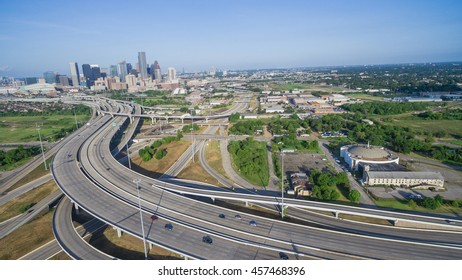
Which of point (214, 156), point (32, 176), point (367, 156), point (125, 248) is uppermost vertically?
point (367, 156)

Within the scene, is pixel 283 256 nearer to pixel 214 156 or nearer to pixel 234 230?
pixel 234 230

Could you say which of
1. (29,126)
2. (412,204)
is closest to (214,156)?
(412,204)

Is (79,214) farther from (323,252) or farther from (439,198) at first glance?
(439,198)

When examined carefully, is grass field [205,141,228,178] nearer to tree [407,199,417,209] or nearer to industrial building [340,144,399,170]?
industrial building [340,144,399,170]

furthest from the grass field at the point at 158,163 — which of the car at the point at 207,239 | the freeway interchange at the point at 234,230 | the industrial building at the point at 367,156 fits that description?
the industrial building at the point at 367,156

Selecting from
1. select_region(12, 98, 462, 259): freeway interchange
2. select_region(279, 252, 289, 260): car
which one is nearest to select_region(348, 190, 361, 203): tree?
select_region(12, 98, 462, 259): freeway interchange

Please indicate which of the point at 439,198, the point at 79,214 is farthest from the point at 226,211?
the point at 439,198
